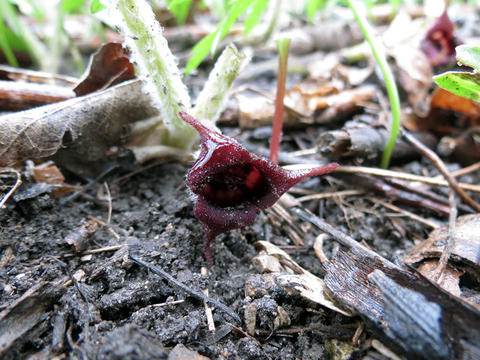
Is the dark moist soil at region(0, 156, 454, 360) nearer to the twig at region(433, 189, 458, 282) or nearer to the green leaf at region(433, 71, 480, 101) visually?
the twig at region(433, 189, 458, 282)

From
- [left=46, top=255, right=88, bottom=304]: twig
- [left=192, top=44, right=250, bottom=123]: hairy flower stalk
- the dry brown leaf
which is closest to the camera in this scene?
[left=46, top=255, right=88, bottom=304]: twig

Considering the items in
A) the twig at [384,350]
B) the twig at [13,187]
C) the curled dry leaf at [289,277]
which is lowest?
the curled dry leaf at [289,277]

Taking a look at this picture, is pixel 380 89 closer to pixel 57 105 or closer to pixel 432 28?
pixel 432 28

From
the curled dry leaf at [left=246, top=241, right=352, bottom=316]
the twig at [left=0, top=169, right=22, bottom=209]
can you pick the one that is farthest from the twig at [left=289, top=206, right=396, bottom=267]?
the twig at [left=0, top=169, right=22, bottom=209]

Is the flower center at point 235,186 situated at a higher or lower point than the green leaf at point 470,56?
lower

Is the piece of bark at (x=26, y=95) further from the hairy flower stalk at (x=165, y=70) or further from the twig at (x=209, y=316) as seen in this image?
the twig at (x=209, y=316)

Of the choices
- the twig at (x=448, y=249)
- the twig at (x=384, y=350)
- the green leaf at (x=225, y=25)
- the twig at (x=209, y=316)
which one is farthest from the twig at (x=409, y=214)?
the green leaf at (x=225, y=25)
